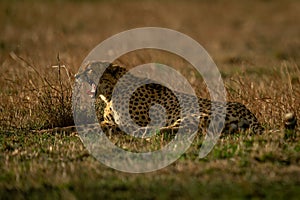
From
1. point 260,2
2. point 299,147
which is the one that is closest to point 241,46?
point 260,2

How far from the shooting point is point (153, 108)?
644 cm

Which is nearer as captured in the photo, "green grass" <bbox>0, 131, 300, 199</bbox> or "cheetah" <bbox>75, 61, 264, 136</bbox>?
"green grass" <bbox>0, 131, 300, 199</bbox>

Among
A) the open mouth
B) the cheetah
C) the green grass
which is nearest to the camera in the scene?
the green grass

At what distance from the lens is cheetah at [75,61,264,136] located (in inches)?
239

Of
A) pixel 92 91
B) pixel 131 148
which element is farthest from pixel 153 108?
pixel 131 148

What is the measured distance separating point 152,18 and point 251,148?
14.5 meters

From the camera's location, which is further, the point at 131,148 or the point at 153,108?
the point at 153,108

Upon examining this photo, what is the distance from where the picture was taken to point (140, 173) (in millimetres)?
4770

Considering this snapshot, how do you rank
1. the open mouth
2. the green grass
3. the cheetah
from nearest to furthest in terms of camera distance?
the green grass → the cheetah → the open mouth

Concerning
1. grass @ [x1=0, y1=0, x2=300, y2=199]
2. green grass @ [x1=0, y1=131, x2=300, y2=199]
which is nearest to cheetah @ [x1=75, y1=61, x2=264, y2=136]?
grass @ [x1=0, y1=0, x2=300, y2=199]

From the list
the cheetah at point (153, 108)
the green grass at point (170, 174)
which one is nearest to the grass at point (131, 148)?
the green grass at point (170, 174)

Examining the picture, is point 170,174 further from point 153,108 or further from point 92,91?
point 92,91

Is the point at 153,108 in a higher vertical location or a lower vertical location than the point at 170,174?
higher

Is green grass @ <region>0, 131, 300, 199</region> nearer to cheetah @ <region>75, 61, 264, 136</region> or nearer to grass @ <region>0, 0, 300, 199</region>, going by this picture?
grass @ <region>0, 0, 300, 199</region>
